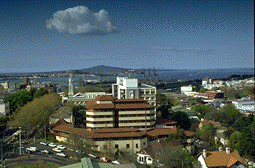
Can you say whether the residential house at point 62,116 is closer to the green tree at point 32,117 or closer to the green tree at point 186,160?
the green tree at point 32,117

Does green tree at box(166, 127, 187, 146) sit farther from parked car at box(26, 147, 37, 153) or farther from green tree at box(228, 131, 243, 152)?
parked car at box(26, 147, 37, 153)

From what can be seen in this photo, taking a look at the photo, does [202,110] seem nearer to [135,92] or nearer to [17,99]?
[135,92]

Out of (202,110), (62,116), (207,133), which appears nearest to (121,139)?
(62,116)

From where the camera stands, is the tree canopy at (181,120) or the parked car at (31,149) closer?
the parked car at (31,149)

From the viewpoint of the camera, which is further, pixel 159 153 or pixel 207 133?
pixel 207 133

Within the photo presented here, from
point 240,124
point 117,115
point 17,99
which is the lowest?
point 240,124

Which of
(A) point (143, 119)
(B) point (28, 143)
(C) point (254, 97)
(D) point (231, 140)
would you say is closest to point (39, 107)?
(B) point (28, 143)

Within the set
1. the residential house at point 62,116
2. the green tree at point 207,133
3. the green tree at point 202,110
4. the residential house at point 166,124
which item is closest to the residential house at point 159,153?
the residential house at point 166,124

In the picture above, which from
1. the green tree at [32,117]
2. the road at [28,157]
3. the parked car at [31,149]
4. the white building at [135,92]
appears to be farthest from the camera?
the white building at [135,92]

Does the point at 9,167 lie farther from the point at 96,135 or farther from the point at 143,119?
the point at 143,119
